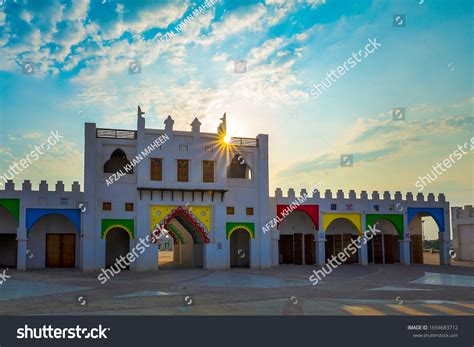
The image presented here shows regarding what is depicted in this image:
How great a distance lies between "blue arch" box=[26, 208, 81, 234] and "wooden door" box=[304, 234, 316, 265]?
16132mm

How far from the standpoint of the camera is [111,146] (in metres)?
31.4

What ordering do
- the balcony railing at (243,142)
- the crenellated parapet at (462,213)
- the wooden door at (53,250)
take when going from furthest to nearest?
the crenellated parapet at (462,213)
the balcony railing at (243,142)
the wooden door at (53,250)

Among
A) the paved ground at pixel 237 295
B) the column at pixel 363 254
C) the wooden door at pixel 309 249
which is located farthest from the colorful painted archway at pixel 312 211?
the paved ground at pixel 237 295

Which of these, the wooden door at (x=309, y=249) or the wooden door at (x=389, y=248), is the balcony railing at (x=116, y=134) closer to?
the wooden door at (x=309, y=249)

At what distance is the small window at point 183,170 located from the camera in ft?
105

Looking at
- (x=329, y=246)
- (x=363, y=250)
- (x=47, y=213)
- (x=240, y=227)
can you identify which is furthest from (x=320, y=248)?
(x=47, y=213)

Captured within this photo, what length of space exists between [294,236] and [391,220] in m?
7.31

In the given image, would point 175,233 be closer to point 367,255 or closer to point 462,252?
point 367,255

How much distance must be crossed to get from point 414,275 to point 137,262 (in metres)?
16.1

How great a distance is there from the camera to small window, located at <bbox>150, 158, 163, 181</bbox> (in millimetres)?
31547

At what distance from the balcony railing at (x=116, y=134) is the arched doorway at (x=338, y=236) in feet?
54.9

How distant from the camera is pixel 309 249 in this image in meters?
37.0
